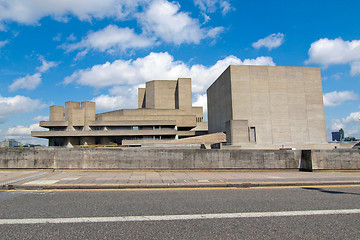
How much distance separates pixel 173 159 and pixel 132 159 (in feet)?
7.03

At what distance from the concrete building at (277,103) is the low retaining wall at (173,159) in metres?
40.1

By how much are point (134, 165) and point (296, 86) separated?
5404 cm

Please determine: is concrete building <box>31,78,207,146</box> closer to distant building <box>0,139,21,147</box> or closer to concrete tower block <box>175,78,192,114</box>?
concrete tower block <box>175,78,192,114</box>

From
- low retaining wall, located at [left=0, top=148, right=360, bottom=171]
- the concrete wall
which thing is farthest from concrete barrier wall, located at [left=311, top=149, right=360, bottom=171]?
the concrete wall

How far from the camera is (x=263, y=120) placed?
177 feet

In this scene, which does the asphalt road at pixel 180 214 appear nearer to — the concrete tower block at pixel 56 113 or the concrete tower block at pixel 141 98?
the concrete tower block at pixel 56 113

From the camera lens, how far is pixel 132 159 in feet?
40.4

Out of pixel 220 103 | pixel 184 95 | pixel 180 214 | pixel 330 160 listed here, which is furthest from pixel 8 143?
pixel 180 214

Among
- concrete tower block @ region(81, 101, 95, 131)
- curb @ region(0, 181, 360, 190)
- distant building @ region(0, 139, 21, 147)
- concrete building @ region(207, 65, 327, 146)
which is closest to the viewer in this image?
curb @ region(0, 181, 360, 190)

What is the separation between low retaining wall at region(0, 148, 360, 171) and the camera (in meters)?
12.0

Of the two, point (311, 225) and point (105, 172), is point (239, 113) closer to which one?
point (105, 172)

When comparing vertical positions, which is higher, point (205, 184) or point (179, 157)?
point (179, 157)

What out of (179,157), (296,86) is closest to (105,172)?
(179,157)

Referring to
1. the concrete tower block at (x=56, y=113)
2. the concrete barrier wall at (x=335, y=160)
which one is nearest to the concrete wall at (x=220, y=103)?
A: the concrete barrier wall at (x=335, y=160)
